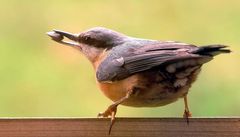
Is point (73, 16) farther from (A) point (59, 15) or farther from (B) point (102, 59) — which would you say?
(B) point (102, 59)

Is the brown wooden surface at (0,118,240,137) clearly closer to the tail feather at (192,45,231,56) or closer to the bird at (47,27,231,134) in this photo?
the bird at (47,27,231,134)

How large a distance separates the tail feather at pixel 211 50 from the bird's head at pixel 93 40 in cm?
56

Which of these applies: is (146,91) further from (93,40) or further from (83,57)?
(83,57)

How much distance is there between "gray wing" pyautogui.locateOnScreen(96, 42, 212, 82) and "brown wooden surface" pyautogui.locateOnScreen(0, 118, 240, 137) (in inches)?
8.1

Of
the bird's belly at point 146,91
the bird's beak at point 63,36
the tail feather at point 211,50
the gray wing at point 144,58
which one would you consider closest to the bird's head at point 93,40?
the bird's beak at point 63,36

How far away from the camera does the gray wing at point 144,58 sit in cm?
279

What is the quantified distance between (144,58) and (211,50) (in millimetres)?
267

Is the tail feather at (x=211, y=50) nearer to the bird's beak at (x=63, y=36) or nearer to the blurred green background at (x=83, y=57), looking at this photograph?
the blurred green background at (x=83, y=57)

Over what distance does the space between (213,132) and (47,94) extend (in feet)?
3.08

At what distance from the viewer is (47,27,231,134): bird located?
2793mm

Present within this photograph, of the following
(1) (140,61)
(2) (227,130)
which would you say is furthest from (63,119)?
(2) (227,130)

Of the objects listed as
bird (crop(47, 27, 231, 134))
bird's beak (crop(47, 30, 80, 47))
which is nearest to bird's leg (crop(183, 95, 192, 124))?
bird (crop(47, 27, 231, 134))

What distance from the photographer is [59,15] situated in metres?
3.67

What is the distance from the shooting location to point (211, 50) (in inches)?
107
